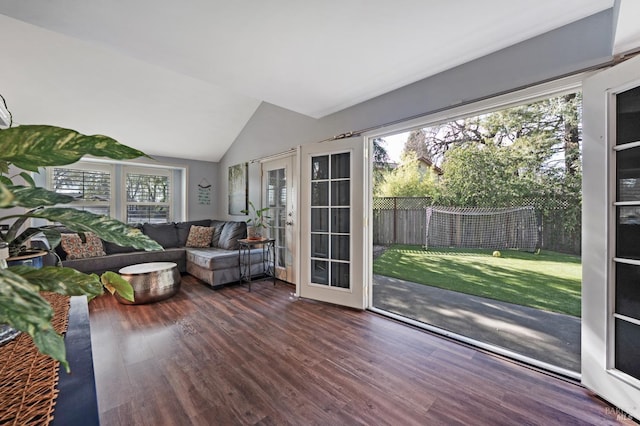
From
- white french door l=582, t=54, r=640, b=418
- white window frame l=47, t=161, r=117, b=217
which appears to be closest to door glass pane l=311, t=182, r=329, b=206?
white french door l=582, t=54, r=640, b=418

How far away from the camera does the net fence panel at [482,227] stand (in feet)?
16.1

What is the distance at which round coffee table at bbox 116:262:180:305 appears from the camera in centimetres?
292

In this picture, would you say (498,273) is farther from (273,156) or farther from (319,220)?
(273,156)

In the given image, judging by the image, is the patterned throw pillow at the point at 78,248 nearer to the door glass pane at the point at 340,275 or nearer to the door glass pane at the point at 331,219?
the door glass pane at the point at 331,219

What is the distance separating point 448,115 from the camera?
220 cm

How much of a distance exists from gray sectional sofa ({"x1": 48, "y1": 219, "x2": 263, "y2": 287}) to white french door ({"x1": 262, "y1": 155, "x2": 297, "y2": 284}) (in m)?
0.37

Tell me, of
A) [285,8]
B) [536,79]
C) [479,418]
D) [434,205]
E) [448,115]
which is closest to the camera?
[479,418]

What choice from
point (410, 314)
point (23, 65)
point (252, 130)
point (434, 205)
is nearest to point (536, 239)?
point (434, 205)

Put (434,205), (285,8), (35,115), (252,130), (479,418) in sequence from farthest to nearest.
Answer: (434,205) → (252,130) → (35,115) → (285,8) → (479,418)

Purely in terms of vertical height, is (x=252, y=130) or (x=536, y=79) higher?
(x=252, y=130)

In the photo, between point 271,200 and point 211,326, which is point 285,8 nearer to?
point 211,326

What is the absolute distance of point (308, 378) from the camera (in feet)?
5.65

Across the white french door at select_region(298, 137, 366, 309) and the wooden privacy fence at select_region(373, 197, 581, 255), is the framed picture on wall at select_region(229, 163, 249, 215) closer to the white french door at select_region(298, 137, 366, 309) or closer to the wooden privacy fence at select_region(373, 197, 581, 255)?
the white french door at select_region(298, 137, 366, 309)

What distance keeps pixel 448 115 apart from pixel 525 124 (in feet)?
11.6
